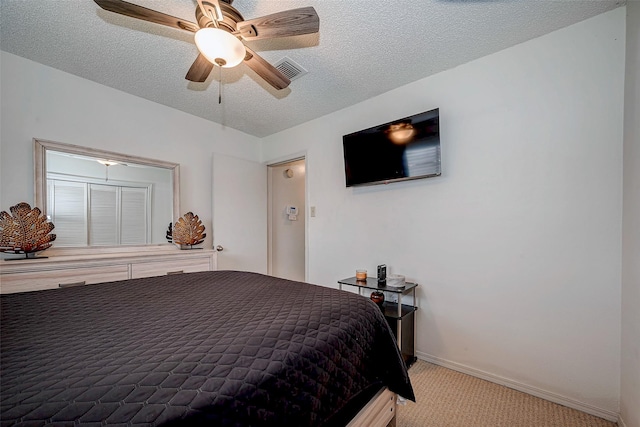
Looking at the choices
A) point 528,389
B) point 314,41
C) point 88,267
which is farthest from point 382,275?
Answer: point 88,267

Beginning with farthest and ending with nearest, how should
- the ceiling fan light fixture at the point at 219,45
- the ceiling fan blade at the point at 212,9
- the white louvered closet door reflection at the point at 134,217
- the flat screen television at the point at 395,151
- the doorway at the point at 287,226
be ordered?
the doorway at the point at 287,226 < the white louvered closet door reflection at the point at 134,217 < the flat screen television at the point at 395,151 < the ceiling fan light fixture at the point at 219,45 < the ceiling fan blade at the point at 212,9

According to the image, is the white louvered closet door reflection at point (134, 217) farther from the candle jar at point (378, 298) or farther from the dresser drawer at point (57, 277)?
the candle jar at point (378, 298)

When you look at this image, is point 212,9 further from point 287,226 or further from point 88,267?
point 287,226

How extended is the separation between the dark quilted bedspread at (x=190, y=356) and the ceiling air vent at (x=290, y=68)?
1.78 metres

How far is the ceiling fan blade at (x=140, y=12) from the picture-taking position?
121cm

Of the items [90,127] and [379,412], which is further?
[90,127]

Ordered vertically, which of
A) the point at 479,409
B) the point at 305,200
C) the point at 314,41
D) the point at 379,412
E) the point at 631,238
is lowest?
the point at 479,409

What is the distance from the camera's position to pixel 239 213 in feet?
11.0

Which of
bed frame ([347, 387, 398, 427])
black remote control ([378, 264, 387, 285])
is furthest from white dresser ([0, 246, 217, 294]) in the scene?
bed frame ([347, 387, 398, 427])

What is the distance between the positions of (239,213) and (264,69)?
6.74 ft

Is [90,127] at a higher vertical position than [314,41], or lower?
lower

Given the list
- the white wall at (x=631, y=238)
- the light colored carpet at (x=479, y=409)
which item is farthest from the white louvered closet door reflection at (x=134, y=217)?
the white wall at (x=631, y=238)

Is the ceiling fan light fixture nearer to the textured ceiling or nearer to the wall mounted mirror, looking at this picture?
the textured ceiling

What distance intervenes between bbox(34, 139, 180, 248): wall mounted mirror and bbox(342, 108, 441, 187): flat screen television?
200 centimetres
